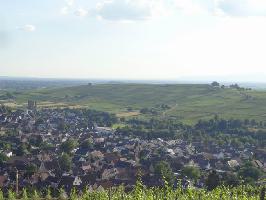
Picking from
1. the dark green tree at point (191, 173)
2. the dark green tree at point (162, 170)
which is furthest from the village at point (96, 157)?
the dark green tree at point (162, 170)

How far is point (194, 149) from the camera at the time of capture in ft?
317

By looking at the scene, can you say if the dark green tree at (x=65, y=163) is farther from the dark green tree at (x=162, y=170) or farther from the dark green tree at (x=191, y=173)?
the dark green tree at (x=191, y=173)

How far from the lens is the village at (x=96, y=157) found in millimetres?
61812

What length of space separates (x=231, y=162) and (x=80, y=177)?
101ft

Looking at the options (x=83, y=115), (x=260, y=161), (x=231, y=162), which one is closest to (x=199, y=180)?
(x=231, y=162)

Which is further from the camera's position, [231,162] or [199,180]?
[231,162]

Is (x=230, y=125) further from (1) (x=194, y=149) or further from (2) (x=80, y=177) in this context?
(2) (x=80, y=177)

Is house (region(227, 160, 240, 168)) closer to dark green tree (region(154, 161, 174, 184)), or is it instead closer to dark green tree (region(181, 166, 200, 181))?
dark green tree (region(181, 166, 200, 181))

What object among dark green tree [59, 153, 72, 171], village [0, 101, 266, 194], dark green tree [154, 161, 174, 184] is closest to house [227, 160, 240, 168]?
village [0, 101, 266, 194]

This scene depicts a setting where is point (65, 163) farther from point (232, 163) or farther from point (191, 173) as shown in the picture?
point (232, 163)

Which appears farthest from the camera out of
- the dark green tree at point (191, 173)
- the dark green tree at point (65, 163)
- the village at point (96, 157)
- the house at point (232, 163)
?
the house at point (232, 163)

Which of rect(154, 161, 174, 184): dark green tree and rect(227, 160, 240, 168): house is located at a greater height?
rect(154, 161, 174, 184): dark green tree

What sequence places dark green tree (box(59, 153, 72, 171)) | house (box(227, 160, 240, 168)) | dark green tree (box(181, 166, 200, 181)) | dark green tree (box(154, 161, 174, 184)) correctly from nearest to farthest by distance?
1. dark green tree (box(154, 161, 174, 184))
2. dark green tree (box(181, 166, 200, 181))
3. dark green tree (box(59, 153, 72, 171))
4. house (box(227, 160, 240, 168))

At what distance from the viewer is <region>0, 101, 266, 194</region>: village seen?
203ft
